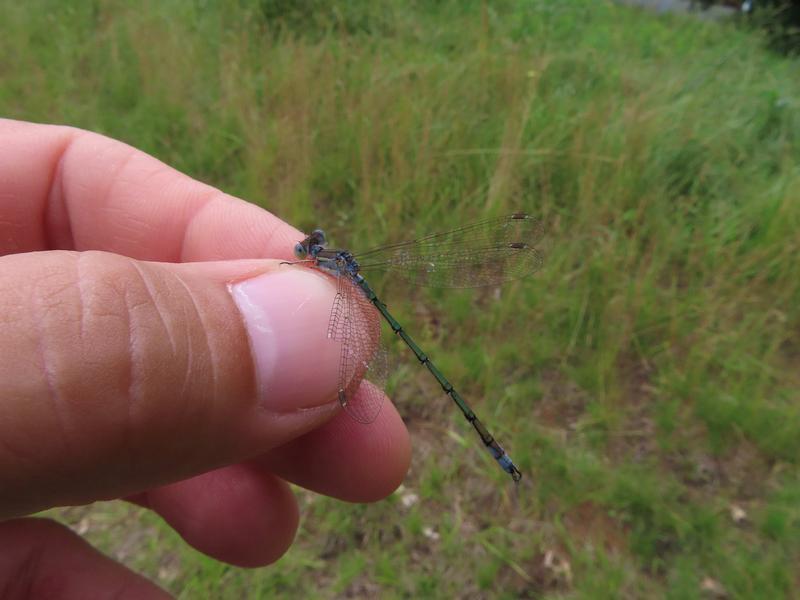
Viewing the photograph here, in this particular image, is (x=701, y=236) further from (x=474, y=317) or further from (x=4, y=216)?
(x=4, y=216)

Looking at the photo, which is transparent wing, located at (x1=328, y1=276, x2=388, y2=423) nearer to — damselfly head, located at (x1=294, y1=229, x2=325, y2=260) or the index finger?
damselfly head, located at (x1=294, y1=229, x2=325, y2=260)

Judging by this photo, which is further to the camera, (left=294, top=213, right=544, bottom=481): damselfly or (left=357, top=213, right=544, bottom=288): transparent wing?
(left=357, top=213, right=544, bottom=288): transparent wing

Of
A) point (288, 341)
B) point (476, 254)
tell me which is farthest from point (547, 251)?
point (288, 341)

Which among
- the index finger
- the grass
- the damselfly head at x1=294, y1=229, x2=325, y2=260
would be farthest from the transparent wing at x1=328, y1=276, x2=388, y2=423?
the grass

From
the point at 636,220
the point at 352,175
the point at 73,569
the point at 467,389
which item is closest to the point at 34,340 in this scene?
the point at 73,569

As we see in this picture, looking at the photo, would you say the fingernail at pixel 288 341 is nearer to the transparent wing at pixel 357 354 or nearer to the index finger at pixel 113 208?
the transparent wing at pixel 357 354

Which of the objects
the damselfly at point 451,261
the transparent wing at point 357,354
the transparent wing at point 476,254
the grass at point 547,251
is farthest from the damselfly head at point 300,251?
the grass at point 547,251
